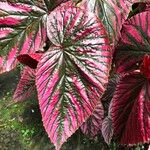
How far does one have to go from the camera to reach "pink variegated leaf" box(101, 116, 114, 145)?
49.7 inches

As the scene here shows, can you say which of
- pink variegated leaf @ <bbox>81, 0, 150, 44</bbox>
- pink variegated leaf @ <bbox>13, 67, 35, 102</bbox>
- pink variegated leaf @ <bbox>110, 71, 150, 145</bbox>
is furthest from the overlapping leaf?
pink variegated leaf @ <bbox>13, 67, 35, 102</bbox>

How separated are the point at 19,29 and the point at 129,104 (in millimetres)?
336

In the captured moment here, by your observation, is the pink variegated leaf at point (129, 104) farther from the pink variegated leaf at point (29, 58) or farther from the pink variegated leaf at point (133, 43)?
the pink variegated leaf at point (29, 58)

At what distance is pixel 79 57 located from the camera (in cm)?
85

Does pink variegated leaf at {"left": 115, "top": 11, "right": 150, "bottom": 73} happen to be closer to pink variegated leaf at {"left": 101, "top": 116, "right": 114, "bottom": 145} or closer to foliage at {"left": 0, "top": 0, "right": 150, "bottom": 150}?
foliage at {"left": 0, "top": 0, "right": 150, "bottom": 150}

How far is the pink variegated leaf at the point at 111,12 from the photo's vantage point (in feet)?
3.04

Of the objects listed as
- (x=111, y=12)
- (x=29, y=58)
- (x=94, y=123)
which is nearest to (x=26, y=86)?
(x=94, y=123)

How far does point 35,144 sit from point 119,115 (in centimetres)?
60

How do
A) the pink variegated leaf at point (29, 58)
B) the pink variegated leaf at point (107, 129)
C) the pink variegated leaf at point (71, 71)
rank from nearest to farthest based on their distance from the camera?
the pink variegated leaf at point (71, 71), the pink variegated leaf at point (29, 58), the pink variegated leaf at point (107, 129)

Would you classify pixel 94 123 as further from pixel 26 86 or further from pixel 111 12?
pixel 111 12

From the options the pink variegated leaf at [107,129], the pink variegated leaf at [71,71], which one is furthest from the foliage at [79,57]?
the pink variegated leaf at [107,129]

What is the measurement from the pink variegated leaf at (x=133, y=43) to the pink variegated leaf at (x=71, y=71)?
150 millimetres

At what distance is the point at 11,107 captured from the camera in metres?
1.60

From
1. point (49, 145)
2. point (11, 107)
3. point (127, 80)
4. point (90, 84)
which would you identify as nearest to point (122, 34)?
point (127, 80)
